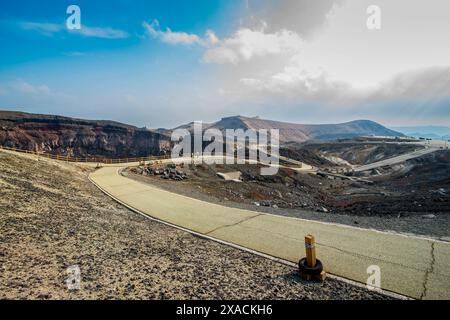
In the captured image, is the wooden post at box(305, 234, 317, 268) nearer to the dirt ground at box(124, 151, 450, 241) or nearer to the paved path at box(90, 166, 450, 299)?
the paved path at box(90, 166, 450, 299)

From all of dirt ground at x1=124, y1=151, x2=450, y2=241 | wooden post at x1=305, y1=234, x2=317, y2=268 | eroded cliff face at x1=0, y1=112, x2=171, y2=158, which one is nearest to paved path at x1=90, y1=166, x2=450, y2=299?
wooden post at x1=305, y1=234, x2=317, y2=268

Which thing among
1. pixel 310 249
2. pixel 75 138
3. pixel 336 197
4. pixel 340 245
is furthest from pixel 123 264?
pixel 75 138

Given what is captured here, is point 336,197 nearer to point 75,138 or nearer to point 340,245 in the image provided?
point 340,245

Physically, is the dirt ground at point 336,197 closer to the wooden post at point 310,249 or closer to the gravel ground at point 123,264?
the wooden post at point 310,249

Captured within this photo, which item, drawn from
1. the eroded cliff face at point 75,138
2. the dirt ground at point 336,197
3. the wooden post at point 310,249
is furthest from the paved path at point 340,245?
the eroded cliff face at point 75,138
